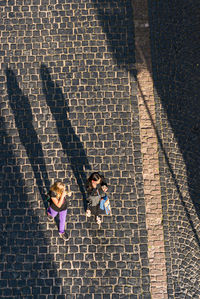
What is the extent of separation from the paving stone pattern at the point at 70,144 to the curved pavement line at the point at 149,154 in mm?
182

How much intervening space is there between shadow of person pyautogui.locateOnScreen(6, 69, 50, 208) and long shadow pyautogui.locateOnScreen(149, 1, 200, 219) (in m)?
3.67

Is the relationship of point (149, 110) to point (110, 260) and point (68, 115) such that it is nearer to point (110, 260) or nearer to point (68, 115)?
point (68, 115)

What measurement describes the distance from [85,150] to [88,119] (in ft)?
2.84

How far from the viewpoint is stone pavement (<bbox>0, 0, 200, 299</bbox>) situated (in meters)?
7.82

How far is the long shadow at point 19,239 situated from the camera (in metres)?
7.66

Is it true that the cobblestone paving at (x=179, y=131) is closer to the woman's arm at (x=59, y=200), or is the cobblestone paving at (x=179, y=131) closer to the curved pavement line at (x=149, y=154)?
the curved pavement line at (x=149, y=154)

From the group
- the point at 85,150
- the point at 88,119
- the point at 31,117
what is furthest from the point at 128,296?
the point at 31,117

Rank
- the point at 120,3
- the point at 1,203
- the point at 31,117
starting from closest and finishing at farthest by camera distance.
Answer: the point at 1,203 < the point at 31,117 < the point at 120,3

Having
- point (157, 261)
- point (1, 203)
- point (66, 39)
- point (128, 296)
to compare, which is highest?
point (66, 39)

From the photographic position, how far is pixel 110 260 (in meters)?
7.87

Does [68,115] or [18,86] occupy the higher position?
[18,86]

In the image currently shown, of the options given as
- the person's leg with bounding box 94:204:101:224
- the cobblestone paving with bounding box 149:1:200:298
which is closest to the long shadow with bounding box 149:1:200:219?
the cobblestone paving with bounding box 149:1:200:298

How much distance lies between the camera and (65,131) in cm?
866

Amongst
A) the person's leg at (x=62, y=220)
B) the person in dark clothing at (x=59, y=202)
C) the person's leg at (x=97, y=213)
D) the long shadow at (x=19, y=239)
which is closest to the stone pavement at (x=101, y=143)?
the long shadow at (x=19, y=239)
